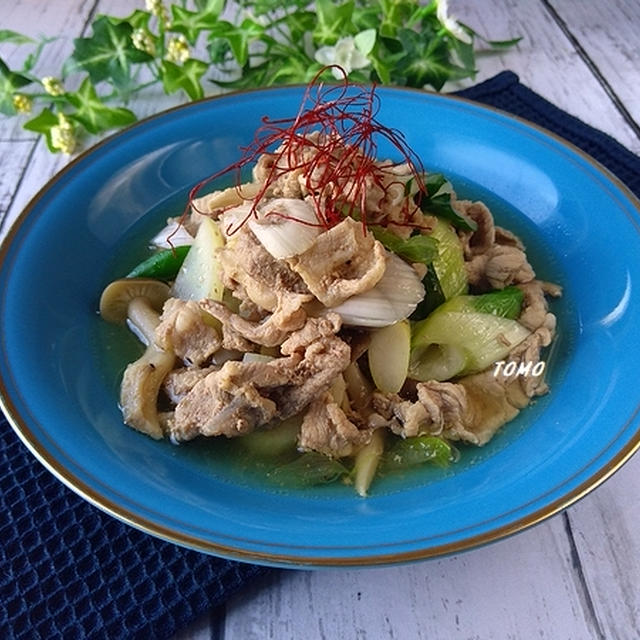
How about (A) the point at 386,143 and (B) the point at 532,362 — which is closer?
(B) the point at 532,362

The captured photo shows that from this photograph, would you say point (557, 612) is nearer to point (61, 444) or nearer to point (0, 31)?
point (61, 444)

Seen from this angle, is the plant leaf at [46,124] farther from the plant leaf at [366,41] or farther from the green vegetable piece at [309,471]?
the green vegetable piece at [309,471]

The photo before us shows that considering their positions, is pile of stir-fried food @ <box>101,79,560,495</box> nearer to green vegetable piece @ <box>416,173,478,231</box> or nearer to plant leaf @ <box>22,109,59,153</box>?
green vegetable piece @ <box>416,173,478,231</box>

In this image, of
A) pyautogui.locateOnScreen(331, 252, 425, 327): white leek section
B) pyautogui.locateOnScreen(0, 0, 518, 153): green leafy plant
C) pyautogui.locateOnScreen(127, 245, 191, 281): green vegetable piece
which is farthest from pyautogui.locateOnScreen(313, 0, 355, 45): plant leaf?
pyautogui.locateOnScreen(331, 252, 425, 327): white leek section

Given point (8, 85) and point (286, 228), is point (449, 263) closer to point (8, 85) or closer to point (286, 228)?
point (286, 228)

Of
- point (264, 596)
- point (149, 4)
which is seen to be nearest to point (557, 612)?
point (264, 596)

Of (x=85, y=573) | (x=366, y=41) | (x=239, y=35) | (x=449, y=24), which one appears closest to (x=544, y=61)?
(x=449, y=24)
